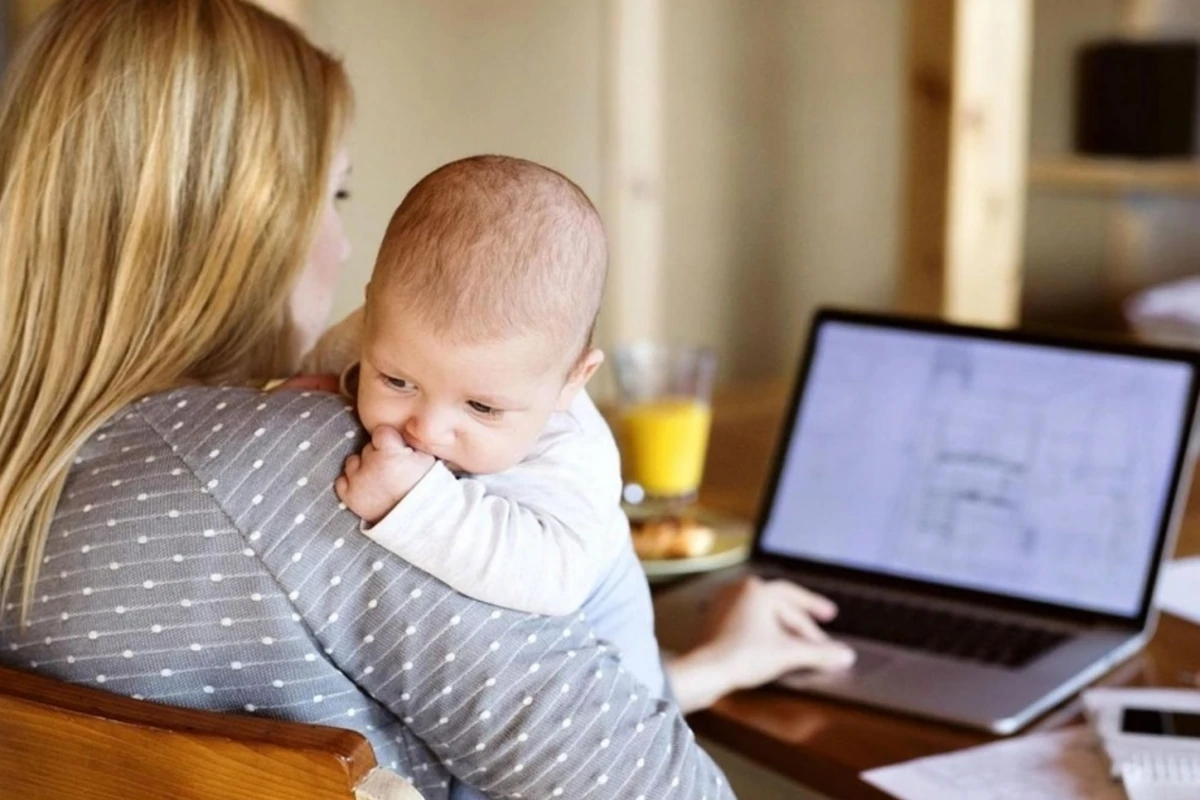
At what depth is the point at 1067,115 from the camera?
387 cm

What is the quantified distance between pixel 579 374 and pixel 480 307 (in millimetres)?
93

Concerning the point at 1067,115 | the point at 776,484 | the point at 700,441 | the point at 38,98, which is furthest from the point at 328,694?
the point at 1067,115

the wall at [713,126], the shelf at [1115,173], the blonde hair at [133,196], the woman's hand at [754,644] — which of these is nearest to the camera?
the blonde hair at [133,196]

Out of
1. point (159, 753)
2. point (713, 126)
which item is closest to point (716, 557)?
point (159, 753)

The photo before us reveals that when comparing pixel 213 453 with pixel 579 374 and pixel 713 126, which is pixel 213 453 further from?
pixel 713 126

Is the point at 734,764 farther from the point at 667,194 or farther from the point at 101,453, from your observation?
the point at 667,194

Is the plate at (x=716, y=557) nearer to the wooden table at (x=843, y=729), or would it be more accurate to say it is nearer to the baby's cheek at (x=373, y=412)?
the wooden table at (x=843, y=729)

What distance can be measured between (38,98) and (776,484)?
2.75 feet

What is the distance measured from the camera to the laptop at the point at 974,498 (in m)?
1.33

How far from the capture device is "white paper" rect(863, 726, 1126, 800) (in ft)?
3.39

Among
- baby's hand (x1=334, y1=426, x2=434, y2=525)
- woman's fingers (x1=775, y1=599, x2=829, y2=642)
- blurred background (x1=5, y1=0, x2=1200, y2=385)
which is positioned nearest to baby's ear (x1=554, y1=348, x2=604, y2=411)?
baby's hand (x1=334, y1=426, x2=434, y2=525)

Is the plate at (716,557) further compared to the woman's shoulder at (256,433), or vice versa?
the plate at (716,557)

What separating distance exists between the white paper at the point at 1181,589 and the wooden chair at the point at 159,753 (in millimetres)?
856

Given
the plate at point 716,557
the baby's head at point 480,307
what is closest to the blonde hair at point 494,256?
the baby's head at point 480,307
